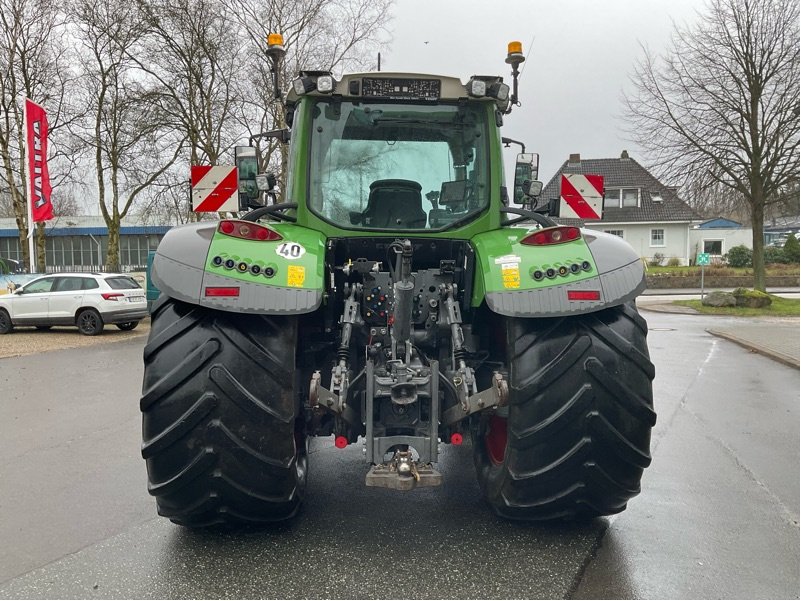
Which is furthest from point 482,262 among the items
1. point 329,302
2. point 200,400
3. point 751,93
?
point 751,93

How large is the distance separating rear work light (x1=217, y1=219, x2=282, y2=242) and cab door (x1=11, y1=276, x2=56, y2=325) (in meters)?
14.1

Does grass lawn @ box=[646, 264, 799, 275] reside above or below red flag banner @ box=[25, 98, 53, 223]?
below

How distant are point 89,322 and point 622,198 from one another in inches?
1433

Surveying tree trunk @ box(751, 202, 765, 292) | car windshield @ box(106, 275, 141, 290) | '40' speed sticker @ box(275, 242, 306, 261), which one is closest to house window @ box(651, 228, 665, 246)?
tree trunk @ box(751, 202, 765, 292)

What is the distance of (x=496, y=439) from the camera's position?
3721 millimetres

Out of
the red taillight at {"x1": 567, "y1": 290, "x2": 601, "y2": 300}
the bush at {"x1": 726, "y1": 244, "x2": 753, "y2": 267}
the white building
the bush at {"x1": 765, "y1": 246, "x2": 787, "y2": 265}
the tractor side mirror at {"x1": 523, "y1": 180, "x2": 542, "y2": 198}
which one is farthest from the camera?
the white building

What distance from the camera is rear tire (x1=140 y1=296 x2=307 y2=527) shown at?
2918 millimetres

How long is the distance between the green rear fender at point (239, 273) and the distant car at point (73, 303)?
43.0ft

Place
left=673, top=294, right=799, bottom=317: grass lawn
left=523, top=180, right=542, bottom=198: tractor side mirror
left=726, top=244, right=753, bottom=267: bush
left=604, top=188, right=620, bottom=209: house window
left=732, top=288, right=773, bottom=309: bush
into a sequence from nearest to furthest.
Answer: left=523, top=180, right=542, bottom=198: tractor side mirror → left=673, top=294, right=799, bottom=317: grass lawn → left=732, top=288, right=773, bottom=309: bush → left=726, top=244, right=753, bottom=267: bush → left=604, top=188, right=620, bottom=209: house window

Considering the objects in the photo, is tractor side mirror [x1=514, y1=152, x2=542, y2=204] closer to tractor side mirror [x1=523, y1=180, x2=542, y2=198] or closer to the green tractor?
tractor side mirror [x1=523, y1=180, x2=542, y2=198]

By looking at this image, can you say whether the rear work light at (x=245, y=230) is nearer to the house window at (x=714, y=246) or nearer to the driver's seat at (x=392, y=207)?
the driver's seat at (x=392, y=207)

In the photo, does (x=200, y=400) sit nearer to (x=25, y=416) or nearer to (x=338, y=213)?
(x=338, y=213)

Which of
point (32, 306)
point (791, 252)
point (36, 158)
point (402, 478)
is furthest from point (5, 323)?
point (791, 252)

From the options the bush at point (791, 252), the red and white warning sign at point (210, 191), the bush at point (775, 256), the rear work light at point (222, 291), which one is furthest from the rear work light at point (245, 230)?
the bush at point (791, 252)
